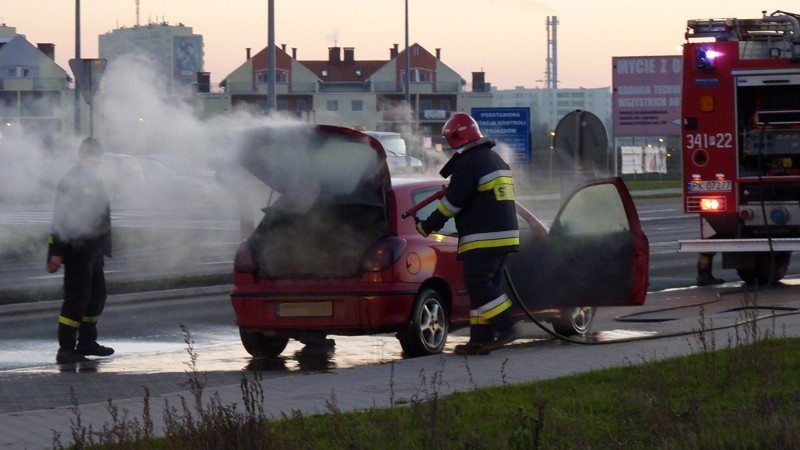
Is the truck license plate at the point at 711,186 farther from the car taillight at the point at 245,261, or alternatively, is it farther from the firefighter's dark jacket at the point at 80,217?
the firefighter's dark jacket at the point at 80,217

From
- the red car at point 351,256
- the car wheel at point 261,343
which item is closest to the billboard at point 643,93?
the red car at point 351,256

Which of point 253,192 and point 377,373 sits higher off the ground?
point 253,192

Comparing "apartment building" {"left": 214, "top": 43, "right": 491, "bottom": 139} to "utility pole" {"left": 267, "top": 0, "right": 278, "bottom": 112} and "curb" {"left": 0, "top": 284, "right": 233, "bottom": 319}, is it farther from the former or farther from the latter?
"curb" {"left": 0, "top": 284, "right": 233, "bottom": 319}

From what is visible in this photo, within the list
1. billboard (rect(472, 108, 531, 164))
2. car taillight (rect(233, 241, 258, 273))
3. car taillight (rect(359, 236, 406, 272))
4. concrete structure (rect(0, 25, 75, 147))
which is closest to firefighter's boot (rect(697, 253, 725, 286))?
concrete structure (rect(0, 25, 75, 147))

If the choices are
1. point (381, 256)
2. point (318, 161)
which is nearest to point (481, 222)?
point (381, 256)

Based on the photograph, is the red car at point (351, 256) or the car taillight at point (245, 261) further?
the car taillight at point (245, 261)

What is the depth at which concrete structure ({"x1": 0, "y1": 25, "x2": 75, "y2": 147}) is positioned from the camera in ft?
45.6

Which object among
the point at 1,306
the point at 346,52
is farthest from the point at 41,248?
the point at 346,52

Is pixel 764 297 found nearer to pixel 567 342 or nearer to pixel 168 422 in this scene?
pixel 567 342

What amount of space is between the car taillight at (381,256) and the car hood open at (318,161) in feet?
1.21

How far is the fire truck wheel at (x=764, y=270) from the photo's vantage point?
18.1 meters

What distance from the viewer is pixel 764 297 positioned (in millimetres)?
16625

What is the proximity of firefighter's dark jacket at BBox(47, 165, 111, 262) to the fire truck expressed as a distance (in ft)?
23.6

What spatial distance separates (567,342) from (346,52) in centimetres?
11220
